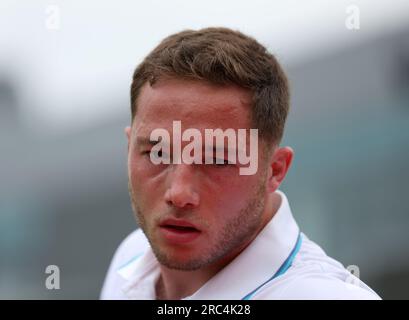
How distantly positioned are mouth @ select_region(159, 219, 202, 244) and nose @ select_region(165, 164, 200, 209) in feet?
0.19

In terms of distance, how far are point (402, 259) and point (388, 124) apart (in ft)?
5.02

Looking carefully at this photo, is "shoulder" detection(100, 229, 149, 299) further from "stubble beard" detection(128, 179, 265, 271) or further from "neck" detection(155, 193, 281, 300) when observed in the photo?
"stubble beard" detection(128, 179, 265, 271)

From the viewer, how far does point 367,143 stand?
675cm

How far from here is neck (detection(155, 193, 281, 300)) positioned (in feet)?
6.59

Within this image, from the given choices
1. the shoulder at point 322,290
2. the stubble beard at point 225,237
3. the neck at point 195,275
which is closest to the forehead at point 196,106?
the stubble beard at point 225,237

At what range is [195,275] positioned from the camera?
2.05 meters

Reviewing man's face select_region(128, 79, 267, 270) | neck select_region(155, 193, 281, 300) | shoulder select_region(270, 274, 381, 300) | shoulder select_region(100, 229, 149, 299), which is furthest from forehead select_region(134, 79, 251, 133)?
shoulder select_region(100, 229, 149, 299)

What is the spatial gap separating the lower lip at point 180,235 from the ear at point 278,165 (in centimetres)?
33

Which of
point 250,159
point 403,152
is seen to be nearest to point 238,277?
point 250,159

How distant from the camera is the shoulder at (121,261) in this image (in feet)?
8.36

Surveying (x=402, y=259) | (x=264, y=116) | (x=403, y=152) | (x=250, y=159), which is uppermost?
(x=264, y=116)

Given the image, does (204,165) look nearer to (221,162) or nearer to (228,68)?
(221,162)

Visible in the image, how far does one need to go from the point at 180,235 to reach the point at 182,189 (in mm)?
144

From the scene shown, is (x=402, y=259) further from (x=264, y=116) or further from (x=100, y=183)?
(x=264, y=116)
